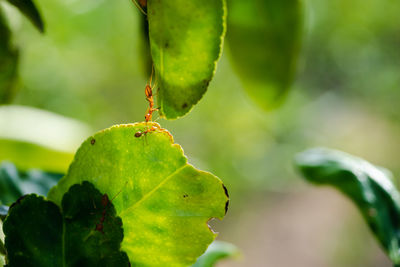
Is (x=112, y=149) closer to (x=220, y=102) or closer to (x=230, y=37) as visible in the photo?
(x=230, y=37)

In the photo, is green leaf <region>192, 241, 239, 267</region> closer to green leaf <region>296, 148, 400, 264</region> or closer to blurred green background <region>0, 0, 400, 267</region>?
green leaf <region>296, 148, 400, 264</region>

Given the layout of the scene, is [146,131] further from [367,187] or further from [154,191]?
[367,187]

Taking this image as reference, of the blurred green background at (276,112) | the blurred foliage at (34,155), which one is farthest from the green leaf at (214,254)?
the blurred green background at (276,112)

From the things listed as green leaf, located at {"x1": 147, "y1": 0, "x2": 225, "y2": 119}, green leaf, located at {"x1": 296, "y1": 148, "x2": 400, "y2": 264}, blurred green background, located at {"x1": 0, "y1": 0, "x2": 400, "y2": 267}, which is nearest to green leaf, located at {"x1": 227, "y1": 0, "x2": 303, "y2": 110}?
green leaf, located at {"x1": 296, "y1": 148, "x2": 400, "y2": 264}

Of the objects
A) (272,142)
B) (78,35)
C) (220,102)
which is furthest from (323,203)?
(78,35)

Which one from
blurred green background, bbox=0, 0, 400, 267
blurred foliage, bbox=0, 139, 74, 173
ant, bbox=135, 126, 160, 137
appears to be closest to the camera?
ant, bbox=135, 126, 160, 137
